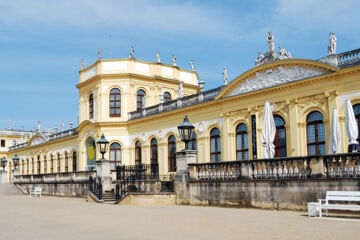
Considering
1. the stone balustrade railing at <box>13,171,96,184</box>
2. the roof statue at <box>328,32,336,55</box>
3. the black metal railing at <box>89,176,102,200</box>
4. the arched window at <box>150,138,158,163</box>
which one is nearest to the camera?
the roof statue at <box>328,32,336,55</box>

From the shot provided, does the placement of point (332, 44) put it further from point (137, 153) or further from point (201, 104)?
point (137, 153)

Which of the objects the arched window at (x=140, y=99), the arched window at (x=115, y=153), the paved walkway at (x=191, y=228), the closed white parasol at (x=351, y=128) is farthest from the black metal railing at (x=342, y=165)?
the arched window at (x=140, y=99)

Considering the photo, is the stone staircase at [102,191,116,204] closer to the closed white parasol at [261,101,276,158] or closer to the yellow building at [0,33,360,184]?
the yellow building at [0,33,360,184]

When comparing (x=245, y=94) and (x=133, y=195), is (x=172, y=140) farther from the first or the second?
(x=133, y=195)

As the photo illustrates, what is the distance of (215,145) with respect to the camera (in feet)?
92.6

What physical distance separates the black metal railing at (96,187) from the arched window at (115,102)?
31.9 ft

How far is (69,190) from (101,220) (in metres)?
19.1

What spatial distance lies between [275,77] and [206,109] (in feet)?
20.3

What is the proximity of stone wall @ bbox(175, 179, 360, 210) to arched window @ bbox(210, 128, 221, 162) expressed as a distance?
9.34 m

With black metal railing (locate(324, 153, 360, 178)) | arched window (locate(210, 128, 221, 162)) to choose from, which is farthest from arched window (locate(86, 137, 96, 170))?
black metal railing (locate(324, 153, 360, 178))

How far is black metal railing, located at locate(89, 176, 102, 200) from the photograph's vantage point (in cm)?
2292

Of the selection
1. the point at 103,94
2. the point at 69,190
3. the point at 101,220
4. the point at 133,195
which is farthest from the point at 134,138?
the point at 101,220

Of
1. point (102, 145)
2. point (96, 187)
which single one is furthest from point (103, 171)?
point (102, 145)

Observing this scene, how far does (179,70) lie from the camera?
39.9 metres
